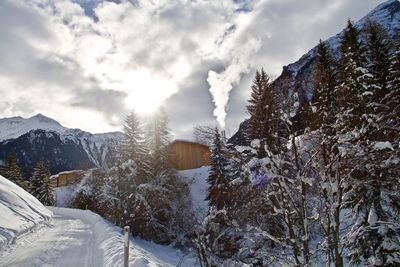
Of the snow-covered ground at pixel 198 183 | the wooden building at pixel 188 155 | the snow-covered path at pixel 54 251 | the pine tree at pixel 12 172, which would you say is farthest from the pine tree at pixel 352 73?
the pine tree at pixel 12 172

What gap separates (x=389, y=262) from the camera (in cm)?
1239

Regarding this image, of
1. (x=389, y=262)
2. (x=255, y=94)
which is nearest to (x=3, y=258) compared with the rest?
(x=389, y=262)

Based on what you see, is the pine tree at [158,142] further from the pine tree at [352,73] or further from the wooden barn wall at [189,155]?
the pine tree at [352,73]

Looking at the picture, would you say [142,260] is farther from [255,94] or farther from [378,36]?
[378,36]

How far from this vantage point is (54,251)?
12.2m

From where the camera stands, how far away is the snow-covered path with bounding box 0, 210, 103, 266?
10606 mm

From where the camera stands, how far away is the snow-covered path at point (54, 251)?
10.6m

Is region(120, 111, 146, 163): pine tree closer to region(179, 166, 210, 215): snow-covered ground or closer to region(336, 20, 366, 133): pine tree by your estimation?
region(179, 166, 210, 215): snow-covered ground

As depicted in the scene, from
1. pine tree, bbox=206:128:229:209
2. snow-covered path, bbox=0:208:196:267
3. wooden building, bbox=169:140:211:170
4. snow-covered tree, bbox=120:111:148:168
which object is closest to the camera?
snow-covered path, bbox=0:208:196:267

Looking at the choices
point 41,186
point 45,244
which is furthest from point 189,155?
point 45,244

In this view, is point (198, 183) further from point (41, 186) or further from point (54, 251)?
point (54, 251)

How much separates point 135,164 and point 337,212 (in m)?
26.3

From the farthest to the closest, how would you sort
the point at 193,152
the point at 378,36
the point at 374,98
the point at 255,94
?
the point at 193,152, the point at 255,94, the point at 378,36, the point at 374,98

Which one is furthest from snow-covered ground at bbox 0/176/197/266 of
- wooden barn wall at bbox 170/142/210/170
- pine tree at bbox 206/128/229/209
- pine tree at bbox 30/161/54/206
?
wooden barn wall at bbox 170/142/210/170
